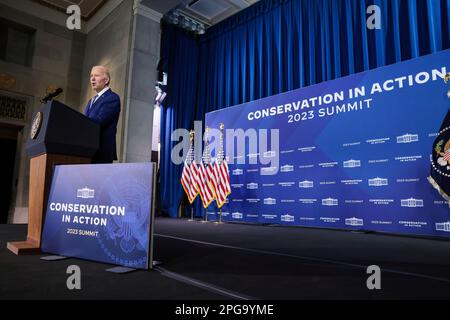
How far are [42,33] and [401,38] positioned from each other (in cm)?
635

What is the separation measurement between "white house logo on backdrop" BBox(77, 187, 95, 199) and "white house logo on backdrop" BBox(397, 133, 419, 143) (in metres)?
3.27

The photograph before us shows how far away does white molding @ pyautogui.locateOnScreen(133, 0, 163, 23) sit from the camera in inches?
217

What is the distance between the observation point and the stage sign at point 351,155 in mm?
3207

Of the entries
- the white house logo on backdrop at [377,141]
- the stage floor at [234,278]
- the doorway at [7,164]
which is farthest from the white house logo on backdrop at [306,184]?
the doorway at [7,164]

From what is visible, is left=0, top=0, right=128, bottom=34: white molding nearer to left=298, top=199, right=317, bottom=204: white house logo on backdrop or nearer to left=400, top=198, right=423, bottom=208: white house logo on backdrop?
left=298, top=199, right=317, bottom=204: white house logo on backdrop

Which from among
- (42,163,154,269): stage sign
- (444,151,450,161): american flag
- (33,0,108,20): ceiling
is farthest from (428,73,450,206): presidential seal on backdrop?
(33,0,108,20): ceiling

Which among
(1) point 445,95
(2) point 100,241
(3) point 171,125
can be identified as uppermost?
(3) point 171,125

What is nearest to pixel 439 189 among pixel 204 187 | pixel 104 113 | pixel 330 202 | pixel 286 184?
pixel 330 202

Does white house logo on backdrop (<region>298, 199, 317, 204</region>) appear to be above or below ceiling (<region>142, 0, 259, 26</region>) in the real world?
below

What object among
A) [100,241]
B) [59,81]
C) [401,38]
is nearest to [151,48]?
[59,81]

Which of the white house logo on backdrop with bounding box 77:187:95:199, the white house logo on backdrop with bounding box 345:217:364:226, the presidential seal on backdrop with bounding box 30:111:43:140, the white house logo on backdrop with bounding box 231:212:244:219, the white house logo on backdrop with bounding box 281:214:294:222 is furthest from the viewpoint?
the white house logo on backdrop with bounding box 231:212:244:219

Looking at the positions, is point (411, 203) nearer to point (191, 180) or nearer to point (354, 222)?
point (354, 222)
